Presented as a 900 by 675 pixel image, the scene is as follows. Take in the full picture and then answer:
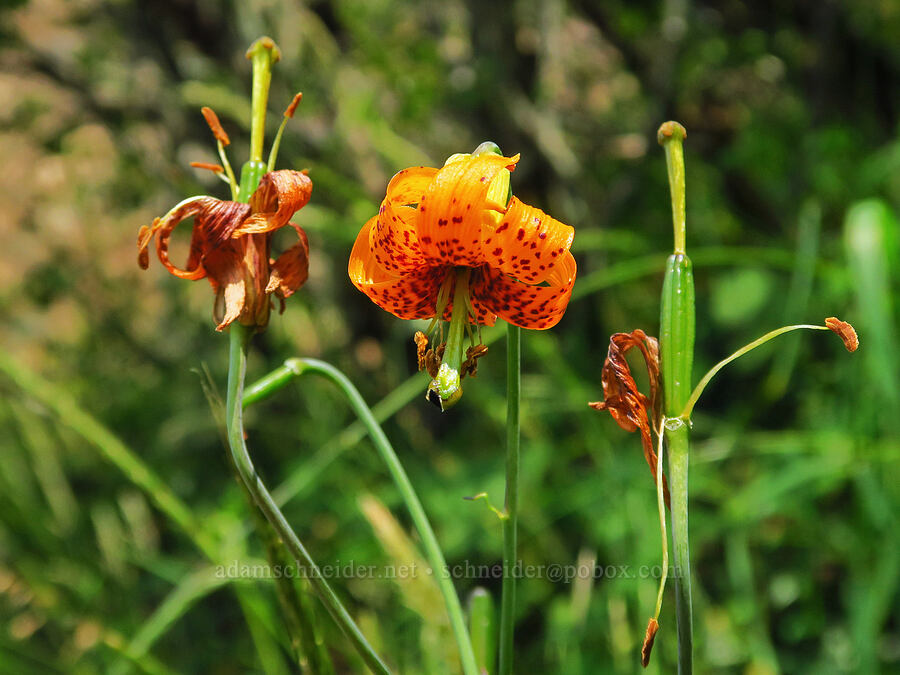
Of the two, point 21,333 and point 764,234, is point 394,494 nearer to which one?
point 764,234

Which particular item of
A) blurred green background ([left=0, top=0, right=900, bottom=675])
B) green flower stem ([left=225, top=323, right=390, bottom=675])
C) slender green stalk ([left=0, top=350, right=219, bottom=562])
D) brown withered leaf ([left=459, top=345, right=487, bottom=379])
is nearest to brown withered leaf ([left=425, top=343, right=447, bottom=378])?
brown withered leaf ([left=459, top=345, right=487, bottom=379])

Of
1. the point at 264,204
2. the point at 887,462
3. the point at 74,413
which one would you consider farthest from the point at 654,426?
the point at 887,462

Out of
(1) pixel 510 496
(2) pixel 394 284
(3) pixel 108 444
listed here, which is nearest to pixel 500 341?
(3) pixel 108 444

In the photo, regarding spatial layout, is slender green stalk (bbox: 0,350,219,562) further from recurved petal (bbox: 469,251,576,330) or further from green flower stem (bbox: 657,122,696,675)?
green flower stem (bbox: 657,122,696,675)

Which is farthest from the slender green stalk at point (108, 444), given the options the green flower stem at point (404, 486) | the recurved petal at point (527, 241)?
the recurved petal at point (527, 241)

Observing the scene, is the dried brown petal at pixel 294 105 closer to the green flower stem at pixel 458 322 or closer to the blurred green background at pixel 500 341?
the green flower stem at pixel 458 322

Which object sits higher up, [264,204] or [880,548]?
[264,204]

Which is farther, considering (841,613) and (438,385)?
(841,613)
